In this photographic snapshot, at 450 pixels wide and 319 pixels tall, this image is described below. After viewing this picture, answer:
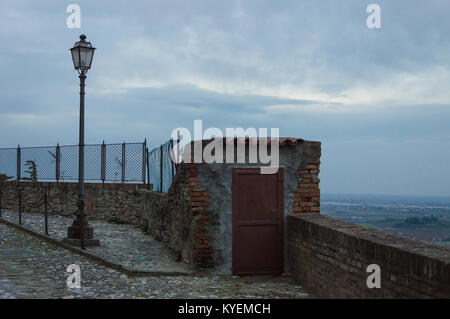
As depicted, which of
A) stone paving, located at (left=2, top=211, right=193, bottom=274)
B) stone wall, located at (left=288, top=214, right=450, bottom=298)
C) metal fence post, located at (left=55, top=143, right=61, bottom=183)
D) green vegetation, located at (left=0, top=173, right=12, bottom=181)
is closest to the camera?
stone wall, located at (left=288, top=214, right=450, bottom=298)

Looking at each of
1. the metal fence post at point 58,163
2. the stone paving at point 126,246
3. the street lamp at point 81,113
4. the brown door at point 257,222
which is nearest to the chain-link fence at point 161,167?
the stone paving at point 126,246

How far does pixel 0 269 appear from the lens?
30.8ft

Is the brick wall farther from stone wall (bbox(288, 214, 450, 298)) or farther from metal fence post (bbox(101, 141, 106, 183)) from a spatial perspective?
metal fence post (bbox(101, 141, 106, 183))

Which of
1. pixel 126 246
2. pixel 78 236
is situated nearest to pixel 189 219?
pixel 126 246

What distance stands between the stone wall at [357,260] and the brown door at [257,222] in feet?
1.03

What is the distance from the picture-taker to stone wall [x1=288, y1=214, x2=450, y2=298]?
16.5 ft

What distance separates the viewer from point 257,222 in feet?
32.0

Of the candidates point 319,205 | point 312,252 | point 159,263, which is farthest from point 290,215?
point 159,263

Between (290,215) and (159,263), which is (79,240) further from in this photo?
(290,215)

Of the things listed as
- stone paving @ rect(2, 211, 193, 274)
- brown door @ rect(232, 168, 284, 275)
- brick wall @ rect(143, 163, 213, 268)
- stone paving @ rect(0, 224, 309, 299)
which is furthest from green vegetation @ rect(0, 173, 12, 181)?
brown door @ rect(232, 168, 284, 275)

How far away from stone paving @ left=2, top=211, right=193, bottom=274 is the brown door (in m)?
1.20

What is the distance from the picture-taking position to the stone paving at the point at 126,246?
10156 mm

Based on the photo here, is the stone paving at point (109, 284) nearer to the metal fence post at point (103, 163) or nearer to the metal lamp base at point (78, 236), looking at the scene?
the metal lamp base at point (78, 236)

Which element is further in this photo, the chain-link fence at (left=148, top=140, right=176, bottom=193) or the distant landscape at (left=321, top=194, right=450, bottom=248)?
the chain-link fence at (left=148, top=140, right=176, bottom=193)
